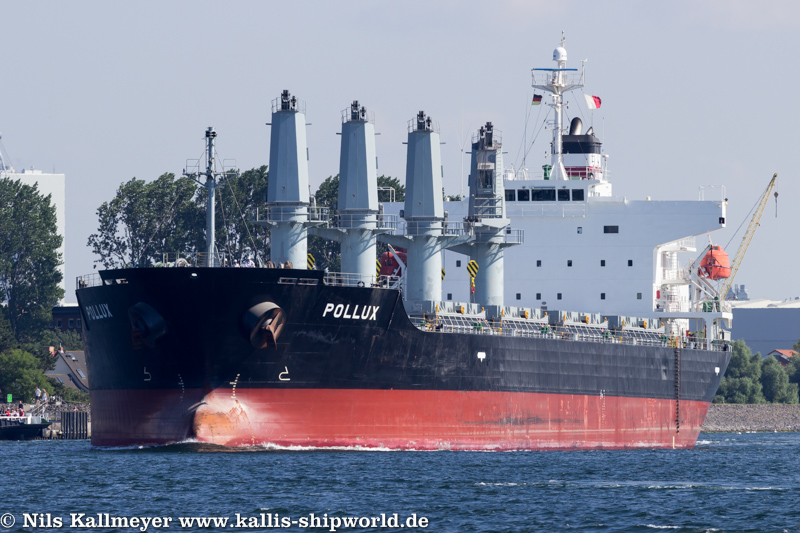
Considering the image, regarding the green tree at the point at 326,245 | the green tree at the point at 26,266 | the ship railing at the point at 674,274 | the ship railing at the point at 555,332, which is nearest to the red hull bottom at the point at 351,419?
the ship railing at the point at 555,332

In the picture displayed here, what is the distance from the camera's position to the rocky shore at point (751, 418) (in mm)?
81938

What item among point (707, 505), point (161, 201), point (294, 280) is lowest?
point (707, 505)

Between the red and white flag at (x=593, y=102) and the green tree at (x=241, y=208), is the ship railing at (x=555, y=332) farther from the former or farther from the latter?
the green tree at (x=241, y=208)

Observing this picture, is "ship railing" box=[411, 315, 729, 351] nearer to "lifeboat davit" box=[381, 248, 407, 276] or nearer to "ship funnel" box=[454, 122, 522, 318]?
"ship funnel" box=[454, 122, 522, 318]

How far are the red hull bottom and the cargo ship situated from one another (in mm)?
57

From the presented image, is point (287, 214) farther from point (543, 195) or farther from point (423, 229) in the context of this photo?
point (543, 195)

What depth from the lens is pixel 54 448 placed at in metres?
47.3

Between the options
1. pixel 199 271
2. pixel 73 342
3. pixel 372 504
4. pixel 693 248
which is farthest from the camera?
pixel 73 342

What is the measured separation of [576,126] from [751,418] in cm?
3283

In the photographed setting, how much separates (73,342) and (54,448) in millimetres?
43146

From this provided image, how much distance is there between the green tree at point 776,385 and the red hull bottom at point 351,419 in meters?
48.2

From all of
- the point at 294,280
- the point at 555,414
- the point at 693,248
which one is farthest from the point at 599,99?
the point at 294,280

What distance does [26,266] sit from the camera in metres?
80.9

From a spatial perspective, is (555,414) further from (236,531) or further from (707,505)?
(236,531)
